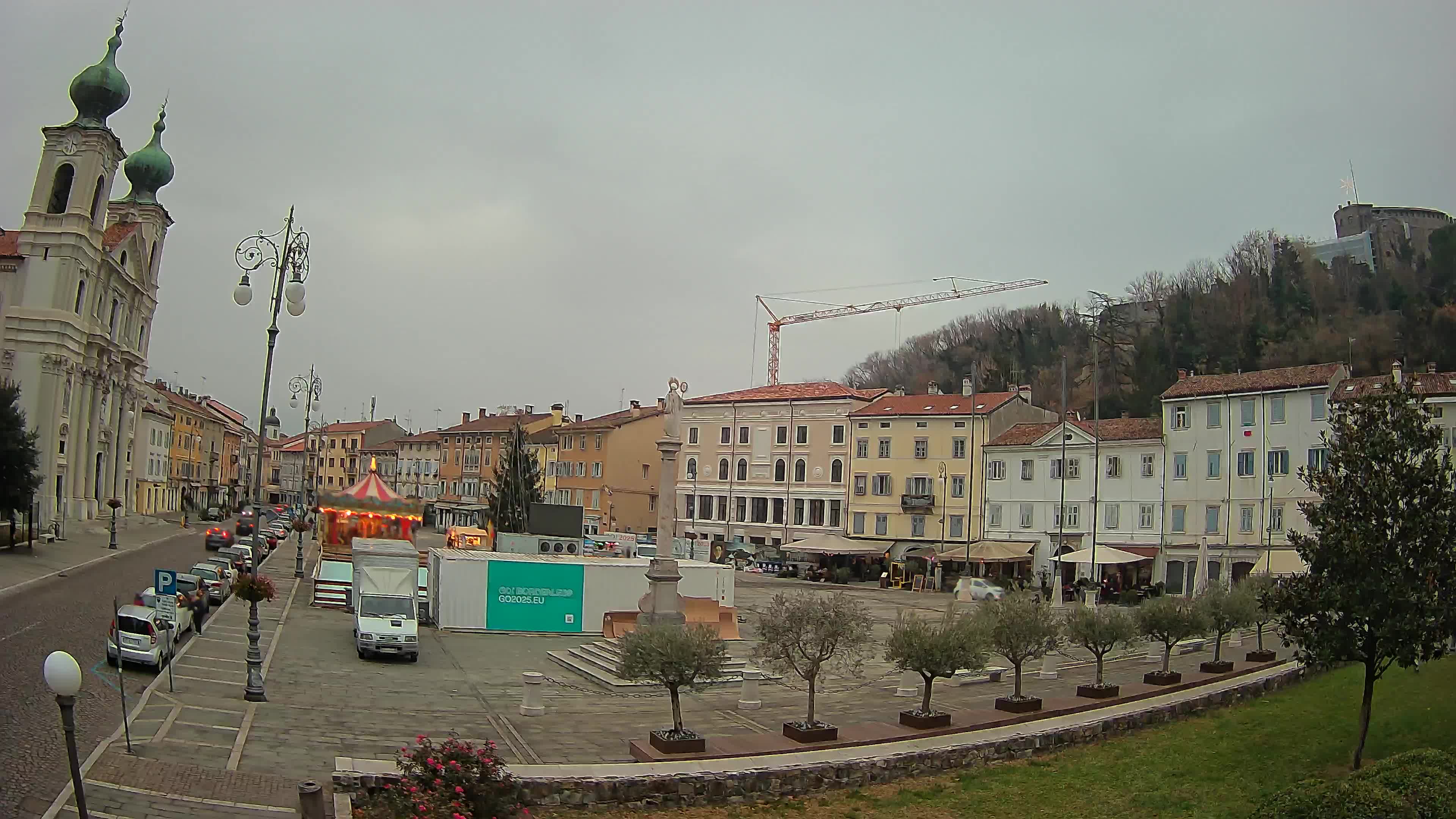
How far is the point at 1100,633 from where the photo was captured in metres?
22.6

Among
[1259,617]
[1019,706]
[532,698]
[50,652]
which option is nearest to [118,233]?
[50,652]

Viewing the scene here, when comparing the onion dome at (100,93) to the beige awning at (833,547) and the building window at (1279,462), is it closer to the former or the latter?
the beige awning at (833,547)

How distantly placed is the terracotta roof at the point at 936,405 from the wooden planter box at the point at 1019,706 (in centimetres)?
4101

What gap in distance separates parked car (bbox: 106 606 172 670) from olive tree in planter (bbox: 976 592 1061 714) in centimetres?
1683

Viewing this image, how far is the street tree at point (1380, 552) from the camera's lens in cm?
1534

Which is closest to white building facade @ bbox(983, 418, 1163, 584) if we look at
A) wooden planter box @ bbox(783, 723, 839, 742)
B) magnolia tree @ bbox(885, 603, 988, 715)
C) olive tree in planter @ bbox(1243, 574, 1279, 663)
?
olive tree in planter @ bbox(1243, 574, 1279, 663)

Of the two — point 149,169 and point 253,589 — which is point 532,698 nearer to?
point 253,589

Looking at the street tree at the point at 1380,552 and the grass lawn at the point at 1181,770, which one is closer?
the grass lawn at the point at 1181,770

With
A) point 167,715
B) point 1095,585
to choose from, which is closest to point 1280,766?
point 167,715

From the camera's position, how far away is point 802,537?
2648 inches

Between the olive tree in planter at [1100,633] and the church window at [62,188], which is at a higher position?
the church window at [62,188]

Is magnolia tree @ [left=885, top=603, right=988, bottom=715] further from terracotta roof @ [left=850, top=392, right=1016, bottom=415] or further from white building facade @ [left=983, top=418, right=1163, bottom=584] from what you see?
terracotta roof @ [left=850, top=392, right=1016, bottom=415]

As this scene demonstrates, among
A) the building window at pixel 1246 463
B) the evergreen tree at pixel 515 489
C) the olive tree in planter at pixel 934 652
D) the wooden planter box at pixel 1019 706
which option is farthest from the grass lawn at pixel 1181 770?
the evergreen tree at pixel 515 489

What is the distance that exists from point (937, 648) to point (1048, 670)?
8716 mm
